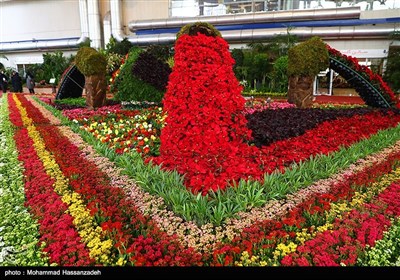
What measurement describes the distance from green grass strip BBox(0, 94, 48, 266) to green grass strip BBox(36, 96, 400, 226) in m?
1.11

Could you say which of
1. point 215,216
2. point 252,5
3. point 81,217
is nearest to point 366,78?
point 215,216

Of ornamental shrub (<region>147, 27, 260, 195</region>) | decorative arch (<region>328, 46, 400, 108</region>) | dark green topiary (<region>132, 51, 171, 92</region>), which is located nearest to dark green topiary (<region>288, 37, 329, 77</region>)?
decorative arch (<region>328, 46, 400, 108</region>)

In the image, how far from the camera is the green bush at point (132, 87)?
31.2 feet

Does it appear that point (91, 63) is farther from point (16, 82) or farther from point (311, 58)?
point (16, 82)

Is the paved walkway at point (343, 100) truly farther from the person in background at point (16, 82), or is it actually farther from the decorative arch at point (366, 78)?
the person in background at point (16, 82)

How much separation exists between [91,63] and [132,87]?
49.5 inches

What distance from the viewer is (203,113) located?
398 cm

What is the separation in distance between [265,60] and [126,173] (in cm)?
1569

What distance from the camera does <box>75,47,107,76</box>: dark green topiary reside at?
923 cm

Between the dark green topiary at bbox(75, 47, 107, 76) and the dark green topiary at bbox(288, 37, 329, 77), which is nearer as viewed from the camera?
the dark green topiary at bbox(288, 37, 329, 77)

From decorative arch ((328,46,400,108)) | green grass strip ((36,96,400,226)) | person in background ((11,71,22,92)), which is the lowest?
person in background ((11,71,22,92))

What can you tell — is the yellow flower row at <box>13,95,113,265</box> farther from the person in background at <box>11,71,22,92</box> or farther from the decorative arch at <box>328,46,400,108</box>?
the person in background at <box>11,71,22,92</box>
